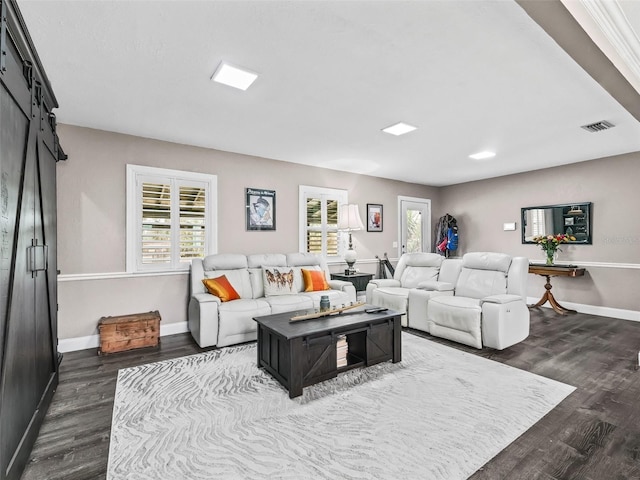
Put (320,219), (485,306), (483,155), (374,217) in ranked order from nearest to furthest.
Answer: (485,306) < (483,155) < (320,219) < (374,217)

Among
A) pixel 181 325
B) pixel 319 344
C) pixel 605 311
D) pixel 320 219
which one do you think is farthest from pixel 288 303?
pixel 605 311

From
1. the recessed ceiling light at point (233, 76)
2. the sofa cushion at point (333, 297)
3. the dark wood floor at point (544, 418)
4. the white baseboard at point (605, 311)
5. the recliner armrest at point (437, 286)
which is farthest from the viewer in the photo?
the white baseboard at point (605, 311)

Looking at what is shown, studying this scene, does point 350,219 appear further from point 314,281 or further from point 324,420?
point 324,420

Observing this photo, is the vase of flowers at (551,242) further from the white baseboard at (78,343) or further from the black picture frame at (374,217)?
the white baseboard at (78,343)

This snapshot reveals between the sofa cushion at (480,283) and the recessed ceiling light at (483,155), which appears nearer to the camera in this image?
the sofa cushion at (480,283)

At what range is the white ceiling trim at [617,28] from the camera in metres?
1.82

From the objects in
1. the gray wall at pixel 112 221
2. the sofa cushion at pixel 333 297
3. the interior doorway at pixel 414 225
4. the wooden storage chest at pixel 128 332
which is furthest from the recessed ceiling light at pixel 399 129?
the wooden storage chest at pixel 128 332

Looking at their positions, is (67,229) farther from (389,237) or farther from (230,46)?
(389,237)

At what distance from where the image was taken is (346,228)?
5.20m

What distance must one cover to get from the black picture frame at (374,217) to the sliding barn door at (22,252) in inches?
191

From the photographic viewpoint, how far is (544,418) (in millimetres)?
2154

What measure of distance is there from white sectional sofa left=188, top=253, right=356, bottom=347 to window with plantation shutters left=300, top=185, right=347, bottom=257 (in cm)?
54

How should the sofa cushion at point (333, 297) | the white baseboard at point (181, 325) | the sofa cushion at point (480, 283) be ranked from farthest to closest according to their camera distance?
1. the sofa cushion at point (333, 297)
2. the sofa cushion at point (480, 283)
3. the white baseboard at point (181, 325)

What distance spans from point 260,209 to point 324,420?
3357 mm
